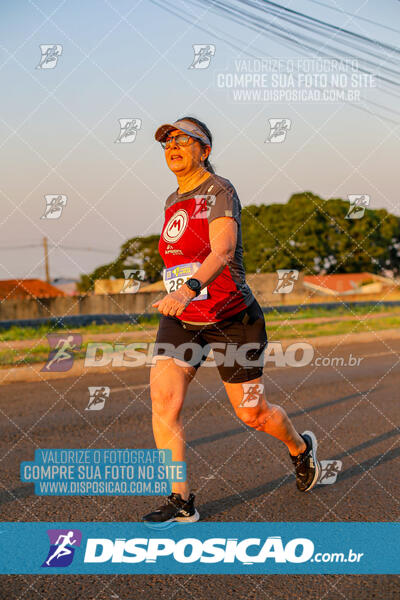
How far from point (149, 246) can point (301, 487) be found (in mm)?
32431

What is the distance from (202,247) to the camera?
3.54 meters

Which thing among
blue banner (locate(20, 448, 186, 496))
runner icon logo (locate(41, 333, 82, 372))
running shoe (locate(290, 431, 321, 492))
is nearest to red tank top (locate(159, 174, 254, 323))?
blue banner (locate(20, 448, 186, 496))

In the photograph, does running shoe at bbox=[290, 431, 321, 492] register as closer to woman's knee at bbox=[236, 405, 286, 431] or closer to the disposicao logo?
woman's knee at bbox=[236, 405, 286, 431]

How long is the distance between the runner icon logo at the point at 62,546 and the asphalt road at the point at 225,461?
0.52 feet

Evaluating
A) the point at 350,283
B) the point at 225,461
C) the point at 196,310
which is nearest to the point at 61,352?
the point at 225,461

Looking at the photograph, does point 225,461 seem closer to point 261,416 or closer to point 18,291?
point 261,416

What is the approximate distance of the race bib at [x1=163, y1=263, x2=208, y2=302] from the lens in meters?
3.52

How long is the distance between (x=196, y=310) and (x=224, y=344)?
249 millimetres

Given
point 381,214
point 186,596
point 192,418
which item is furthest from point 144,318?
point 381,214

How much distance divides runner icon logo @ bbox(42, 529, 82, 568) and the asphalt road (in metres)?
0.16

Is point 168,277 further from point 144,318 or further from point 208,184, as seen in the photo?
point 144,318

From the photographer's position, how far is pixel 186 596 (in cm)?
281

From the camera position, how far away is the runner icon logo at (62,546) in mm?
3156

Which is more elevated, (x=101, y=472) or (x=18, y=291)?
(x=101, y=472)
